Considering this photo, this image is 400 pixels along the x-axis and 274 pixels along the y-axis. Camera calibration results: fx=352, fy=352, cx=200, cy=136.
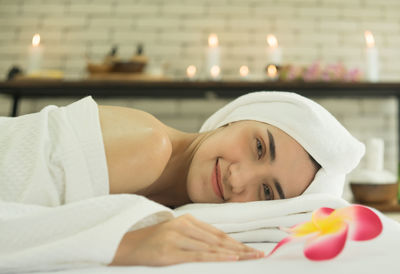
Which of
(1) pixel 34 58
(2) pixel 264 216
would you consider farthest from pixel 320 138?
(1) pixel 34 58

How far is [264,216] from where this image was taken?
731 mm

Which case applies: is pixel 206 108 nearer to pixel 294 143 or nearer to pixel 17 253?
pixel 294 143

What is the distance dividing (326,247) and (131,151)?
Answer: 425mm

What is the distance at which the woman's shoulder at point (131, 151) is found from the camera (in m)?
0.72

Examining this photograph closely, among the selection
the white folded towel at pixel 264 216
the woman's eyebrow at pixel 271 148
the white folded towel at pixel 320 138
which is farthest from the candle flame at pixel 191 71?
the white folded towel at pixel 264 216

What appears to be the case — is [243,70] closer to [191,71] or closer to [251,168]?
[191,71]

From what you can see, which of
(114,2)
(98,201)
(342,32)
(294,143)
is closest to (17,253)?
(98,201)

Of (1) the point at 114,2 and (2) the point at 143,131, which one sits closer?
→ (2) the point at 143,131

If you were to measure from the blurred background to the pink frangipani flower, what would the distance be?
1.89m

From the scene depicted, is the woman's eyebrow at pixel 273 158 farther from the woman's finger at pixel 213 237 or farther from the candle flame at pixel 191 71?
the candle flame at pixel 191 71

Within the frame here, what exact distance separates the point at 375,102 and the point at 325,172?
1.66 meters

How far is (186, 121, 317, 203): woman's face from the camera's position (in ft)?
2.78

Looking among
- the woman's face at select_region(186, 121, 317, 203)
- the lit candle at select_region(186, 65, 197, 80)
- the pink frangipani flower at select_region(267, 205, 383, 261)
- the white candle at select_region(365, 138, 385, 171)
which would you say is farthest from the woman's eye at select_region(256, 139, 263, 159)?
the lit candle at select_region(186, 65, 197, 80)

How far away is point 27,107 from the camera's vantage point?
90.7 inches
